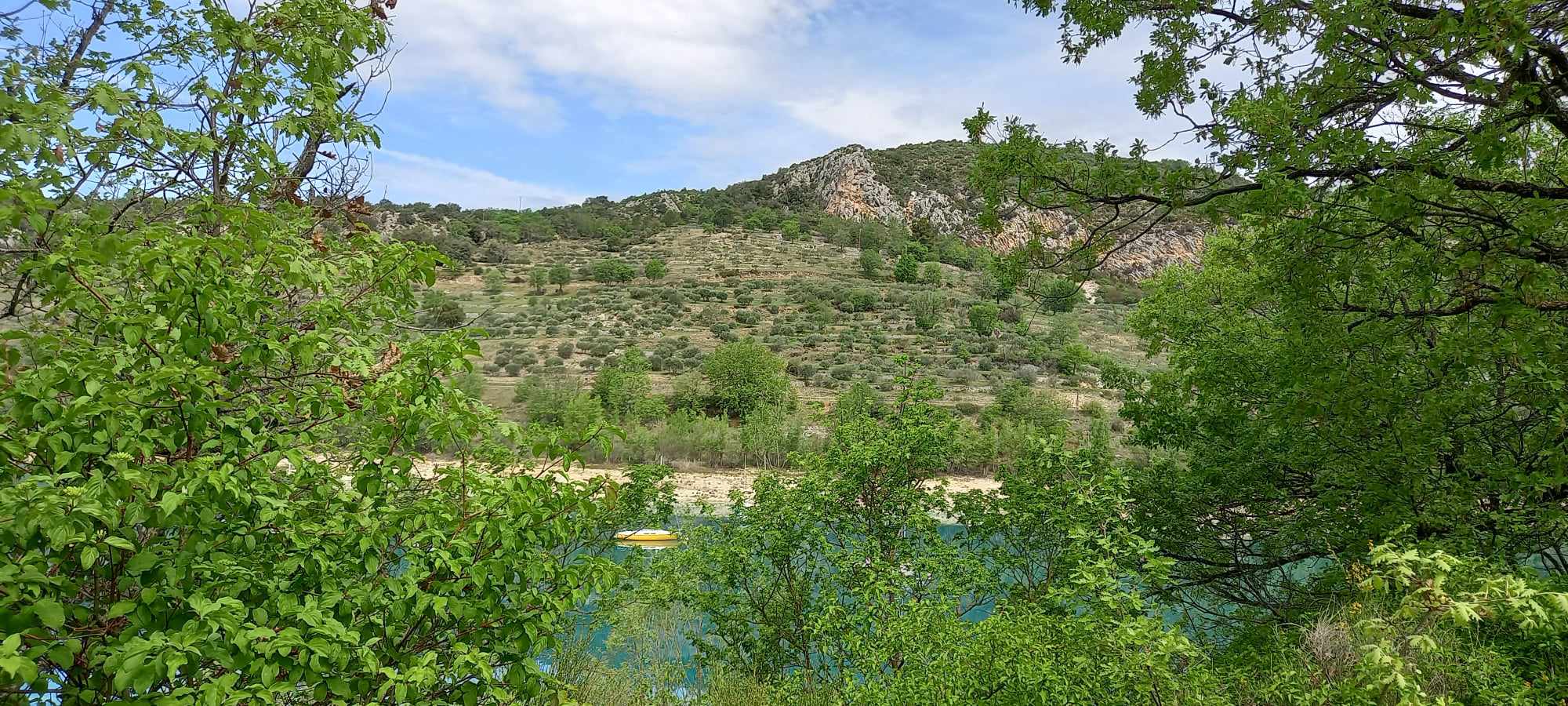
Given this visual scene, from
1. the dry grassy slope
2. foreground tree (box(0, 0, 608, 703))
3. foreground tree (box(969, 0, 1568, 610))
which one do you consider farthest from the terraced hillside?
foreground tree (box(0, 0, 608, 703))

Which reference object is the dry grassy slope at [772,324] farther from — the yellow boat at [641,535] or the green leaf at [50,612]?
the green leaf at [50,612]

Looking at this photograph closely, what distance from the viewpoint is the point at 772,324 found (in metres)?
55.6

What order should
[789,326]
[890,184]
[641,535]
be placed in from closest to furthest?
[641,535]
[789,326]
[890,184]

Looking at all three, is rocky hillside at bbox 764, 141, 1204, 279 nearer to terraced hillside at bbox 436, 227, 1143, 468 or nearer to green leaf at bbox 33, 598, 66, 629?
terraced hillside at bbox 436, 227, 1143, 468

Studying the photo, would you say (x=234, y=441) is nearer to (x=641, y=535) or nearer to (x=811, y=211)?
(x=641, y=535)

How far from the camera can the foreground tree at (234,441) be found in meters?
2.24

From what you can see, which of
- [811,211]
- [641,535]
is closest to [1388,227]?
[641,535]

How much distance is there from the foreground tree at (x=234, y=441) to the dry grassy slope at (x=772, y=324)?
33.5 metres

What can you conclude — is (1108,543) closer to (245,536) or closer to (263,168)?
(245,536)

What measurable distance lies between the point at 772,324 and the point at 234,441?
53095mm

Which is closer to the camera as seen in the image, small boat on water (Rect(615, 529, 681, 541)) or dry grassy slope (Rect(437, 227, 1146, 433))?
small boat on water (Rect(615, 529, 681, 541))

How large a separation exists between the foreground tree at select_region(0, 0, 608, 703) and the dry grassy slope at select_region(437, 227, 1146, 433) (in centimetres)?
3351

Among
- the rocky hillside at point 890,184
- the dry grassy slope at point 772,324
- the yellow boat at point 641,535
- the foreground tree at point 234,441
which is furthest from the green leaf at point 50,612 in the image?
the rocky hillside at point 890,184

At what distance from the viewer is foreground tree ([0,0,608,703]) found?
2.24 m
